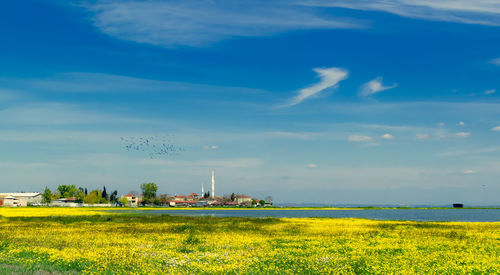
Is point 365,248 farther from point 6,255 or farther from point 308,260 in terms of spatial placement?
point 6,255

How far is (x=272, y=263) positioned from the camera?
26.2 meters

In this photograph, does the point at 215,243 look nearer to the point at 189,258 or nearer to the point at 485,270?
the point at 189,258

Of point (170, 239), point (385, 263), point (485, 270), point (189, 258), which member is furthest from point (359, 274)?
point (170, 239)

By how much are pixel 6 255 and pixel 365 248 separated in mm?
25139

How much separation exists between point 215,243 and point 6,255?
15166mm

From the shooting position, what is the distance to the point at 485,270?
78.7 ft

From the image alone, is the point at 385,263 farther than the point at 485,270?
Yes

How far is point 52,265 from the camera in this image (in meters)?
25.3

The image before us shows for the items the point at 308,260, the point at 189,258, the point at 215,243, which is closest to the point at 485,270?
the point at 308,260

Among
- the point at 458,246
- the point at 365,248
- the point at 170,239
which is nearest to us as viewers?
the point at 365,248

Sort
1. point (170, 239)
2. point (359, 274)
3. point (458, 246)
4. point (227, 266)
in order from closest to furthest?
point (359, 274) < point (227, 266) < point (458, 246) < point (170, 239)

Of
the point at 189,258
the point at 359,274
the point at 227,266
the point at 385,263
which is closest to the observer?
the point at 359,274

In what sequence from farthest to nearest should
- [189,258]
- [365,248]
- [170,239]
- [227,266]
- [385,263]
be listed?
[170,239] → [365,248] → [189,258] → [385,263] → [227,266]

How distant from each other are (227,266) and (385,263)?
9.50 m
